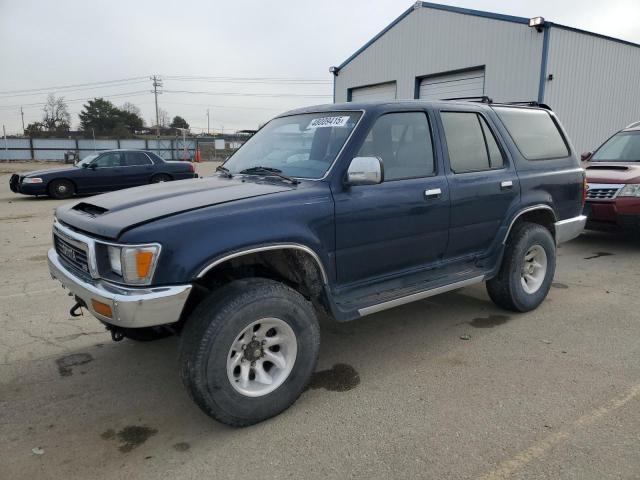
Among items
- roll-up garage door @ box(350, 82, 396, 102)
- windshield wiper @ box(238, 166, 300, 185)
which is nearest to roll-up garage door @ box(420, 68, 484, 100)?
roll-up garage door @ box(350, 82, 396, 102)

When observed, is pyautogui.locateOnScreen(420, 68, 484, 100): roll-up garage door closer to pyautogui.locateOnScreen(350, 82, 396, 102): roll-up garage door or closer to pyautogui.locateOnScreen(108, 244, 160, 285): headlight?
pyautogui.locateOnScreen(350, 82, 396, 102): roll-up garage door

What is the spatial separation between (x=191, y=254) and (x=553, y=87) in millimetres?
14886

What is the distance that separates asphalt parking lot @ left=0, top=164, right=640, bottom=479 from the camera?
254 centimetres

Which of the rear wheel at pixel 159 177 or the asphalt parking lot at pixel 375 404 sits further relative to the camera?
the rear wheel at pixel 159 177

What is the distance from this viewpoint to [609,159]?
27.1ft

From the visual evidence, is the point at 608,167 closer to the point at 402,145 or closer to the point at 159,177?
the point at 402,145

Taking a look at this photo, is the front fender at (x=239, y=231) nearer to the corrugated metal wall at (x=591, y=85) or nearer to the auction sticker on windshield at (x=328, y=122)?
the auction sticker on windshield at (x=328, y=122)

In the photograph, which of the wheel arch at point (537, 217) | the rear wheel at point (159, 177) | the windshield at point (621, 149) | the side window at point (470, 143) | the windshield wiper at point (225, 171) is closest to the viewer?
the windshield wiper at point (225, 171)

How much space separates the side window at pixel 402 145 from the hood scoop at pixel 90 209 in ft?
5.74

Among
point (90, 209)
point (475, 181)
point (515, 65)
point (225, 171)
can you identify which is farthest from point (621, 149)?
point (90, 209)

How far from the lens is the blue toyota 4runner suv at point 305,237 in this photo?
8.68ft

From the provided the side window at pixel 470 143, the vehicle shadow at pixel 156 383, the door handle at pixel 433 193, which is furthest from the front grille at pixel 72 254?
the side window at pixel 470 143

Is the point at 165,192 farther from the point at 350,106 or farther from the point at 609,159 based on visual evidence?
the point at 609,159

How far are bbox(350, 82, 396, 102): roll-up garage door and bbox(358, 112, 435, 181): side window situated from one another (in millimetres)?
16089
